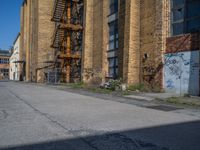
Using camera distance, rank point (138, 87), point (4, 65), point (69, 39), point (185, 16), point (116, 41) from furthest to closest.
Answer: point (4, 65), point (69, 39), point (116, 41), point (138, 87), point (185, 16)

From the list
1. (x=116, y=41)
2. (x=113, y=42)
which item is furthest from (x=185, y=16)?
(x=113, y=42)

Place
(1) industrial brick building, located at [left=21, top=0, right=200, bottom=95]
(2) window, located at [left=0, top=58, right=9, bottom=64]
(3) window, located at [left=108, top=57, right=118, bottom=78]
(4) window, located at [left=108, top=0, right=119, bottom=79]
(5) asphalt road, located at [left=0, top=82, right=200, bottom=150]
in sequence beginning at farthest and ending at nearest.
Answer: (2) window, located at [left=0, top=58, right=9, bottom=64]
(4) window, located at [left=108, top=0, right=119, bottom=79]
(3) window, located at [left=108, top=57, right=118, bottom=78]
(1) industrial brick building, located at [left=21, top=0, right=200, bottom=95]
(5) asphalt road, located at [left=0, top=82, right=200, bottom=150]

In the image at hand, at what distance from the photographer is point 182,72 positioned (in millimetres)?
17719

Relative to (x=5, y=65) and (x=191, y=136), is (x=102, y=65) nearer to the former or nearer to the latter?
(x=191, y=136)

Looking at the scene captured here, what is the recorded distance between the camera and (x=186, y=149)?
4.95m

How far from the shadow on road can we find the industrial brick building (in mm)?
11034

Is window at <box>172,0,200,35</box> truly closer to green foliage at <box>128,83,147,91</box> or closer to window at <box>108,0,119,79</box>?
green foliage at <box>128,83,147,91</box>

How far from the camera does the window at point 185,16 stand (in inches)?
672

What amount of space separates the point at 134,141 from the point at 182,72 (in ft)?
43.2

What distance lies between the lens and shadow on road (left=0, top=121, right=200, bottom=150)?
5.01 m

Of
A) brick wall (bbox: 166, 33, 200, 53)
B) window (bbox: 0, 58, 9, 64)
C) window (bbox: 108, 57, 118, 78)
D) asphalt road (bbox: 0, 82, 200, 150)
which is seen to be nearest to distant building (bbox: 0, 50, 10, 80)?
window (bbox: 0, 58, 9, 64)

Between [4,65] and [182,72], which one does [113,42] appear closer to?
[182,72]

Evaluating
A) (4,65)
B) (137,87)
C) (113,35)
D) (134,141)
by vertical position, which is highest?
(113,35)

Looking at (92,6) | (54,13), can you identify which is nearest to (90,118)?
(92,6)
